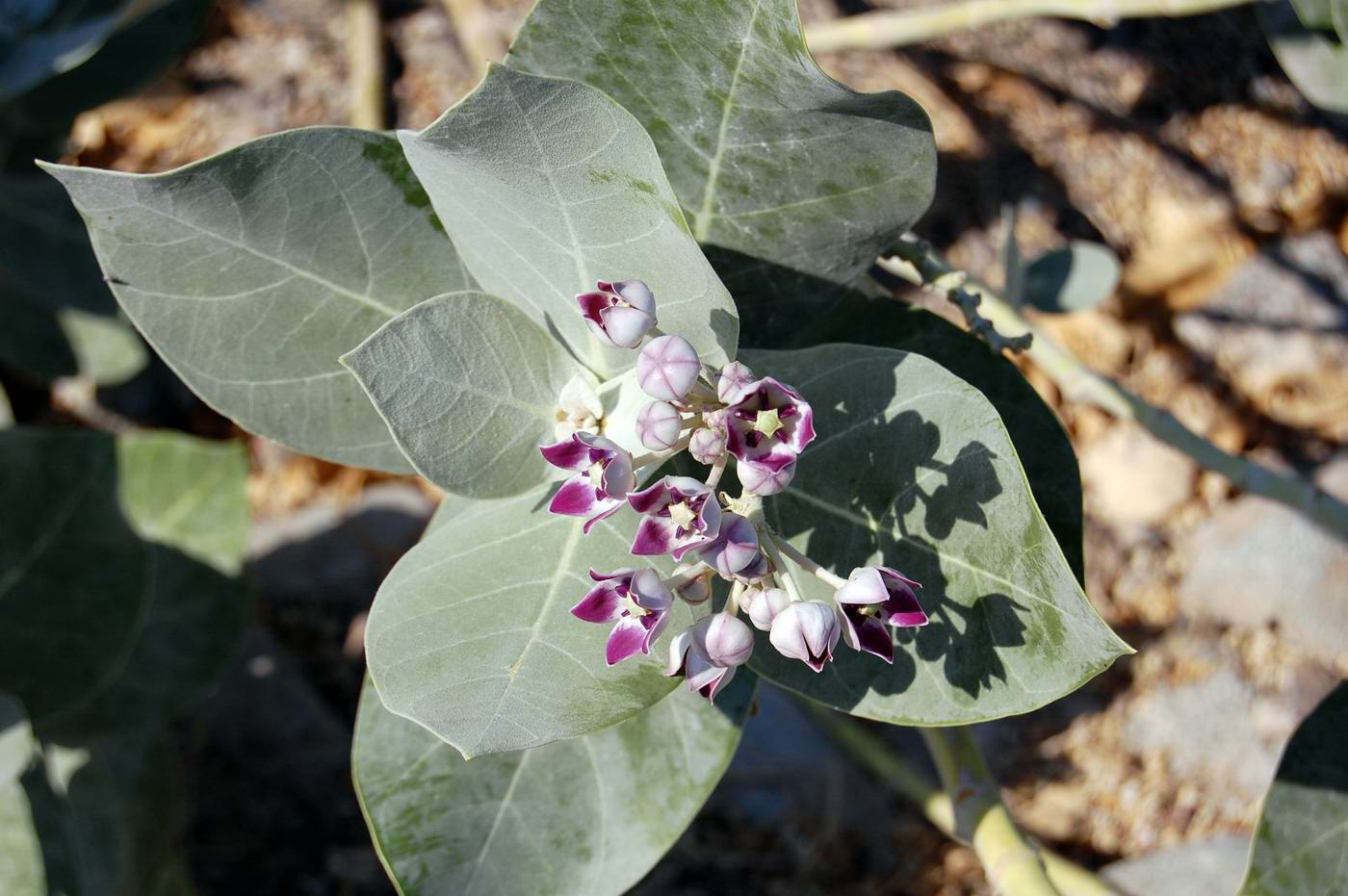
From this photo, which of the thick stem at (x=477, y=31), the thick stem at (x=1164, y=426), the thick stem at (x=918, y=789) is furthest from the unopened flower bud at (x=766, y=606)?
the thick stem at (x=477, y=31)

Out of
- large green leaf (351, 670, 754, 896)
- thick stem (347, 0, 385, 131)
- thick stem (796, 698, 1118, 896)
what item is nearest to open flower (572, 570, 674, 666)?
large green leaf (351, 670, 754, 896)

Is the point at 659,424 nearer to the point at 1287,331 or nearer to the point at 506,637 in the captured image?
the point at 506,637

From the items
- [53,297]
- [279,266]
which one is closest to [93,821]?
[53,297]

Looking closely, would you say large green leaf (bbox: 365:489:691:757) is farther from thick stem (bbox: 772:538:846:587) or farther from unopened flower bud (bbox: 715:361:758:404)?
unopened flower bud (bbox: 715:361:758:404)

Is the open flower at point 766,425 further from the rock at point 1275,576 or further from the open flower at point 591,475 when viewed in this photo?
the rock at point 1275,576

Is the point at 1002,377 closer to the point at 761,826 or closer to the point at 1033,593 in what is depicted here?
the point at 1033,593
